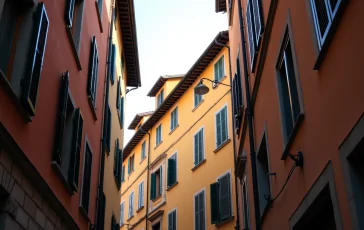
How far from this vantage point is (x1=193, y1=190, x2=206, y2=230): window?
821 inches

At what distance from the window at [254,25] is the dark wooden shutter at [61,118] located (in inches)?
162

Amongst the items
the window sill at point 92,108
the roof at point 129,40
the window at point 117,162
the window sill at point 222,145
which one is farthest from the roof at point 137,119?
the window sill at point 92,108

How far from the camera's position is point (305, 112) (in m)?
7.27

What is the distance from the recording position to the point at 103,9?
15.8 m

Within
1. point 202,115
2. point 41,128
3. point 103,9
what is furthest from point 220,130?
point 41,128

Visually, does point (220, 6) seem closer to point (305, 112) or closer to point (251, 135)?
point (251, 135)

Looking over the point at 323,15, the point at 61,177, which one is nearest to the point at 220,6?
the point at 61,177

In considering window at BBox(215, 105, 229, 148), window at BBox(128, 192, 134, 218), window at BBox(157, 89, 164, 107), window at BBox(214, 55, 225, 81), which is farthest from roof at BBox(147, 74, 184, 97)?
window at BBox(215, 105, 229, 148)

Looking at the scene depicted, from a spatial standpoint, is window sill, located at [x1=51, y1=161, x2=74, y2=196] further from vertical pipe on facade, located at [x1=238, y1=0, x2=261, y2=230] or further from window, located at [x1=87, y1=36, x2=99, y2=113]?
vertical pipe on facade, located at [x1=238, y1=0, x2=261, y2=230]

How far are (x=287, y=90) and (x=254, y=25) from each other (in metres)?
2.95

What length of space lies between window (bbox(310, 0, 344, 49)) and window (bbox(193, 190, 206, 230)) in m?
15.1

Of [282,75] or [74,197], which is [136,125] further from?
[282,75]

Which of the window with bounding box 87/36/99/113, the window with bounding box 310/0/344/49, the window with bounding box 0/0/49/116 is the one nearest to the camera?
the window with bounding box 310/0/344/49

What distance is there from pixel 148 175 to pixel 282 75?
19.7 metres
